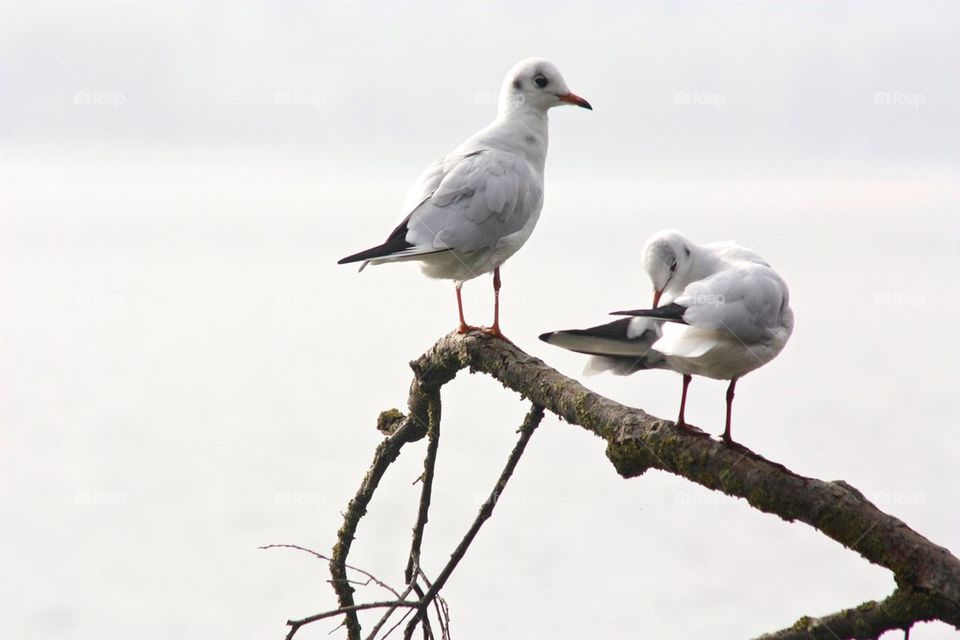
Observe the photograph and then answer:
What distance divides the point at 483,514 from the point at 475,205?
155 cm

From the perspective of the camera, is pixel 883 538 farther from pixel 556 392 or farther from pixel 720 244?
pixel 720 244

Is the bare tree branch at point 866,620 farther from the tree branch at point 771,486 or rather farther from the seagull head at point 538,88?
the seagull head at point 538,88

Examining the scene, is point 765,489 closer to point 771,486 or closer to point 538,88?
point 771,486

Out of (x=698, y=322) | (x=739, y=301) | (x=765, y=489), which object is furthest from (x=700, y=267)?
(x=765, y=489)

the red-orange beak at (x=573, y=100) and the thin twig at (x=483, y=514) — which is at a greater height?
the red-orange beak at (x=573, y=100)

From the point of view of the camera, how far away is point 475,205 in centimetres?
459

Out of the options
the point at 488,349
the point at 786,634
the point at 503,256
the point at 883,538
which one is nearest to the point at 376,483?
the point at 488,349

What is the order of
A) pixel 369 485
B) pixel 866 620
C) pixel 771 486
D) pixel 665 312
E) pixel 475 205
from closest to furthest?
pixel 866 620 < pixel 771 486 < pixel 665 312 < pixel 369 485 < pixel 475 205

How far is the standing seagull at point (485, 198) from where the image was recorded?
4480mm

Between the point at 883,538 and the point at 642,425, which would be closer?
the point at 883,538

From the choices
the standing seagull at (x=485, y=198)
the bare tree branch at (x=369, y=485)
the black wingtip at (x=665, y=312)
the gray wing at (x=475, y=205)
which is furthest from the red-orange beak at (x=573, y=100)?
the black wingtip at (x=665, y=312)

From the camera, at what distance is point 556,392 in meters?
3.53

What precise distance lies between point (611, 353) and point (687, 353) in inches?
16.9

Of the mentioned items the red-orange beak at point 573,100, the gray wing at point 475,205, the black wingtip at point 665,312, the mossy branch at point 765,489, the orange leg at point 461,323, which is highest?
the red-orange beak at point 573,100
